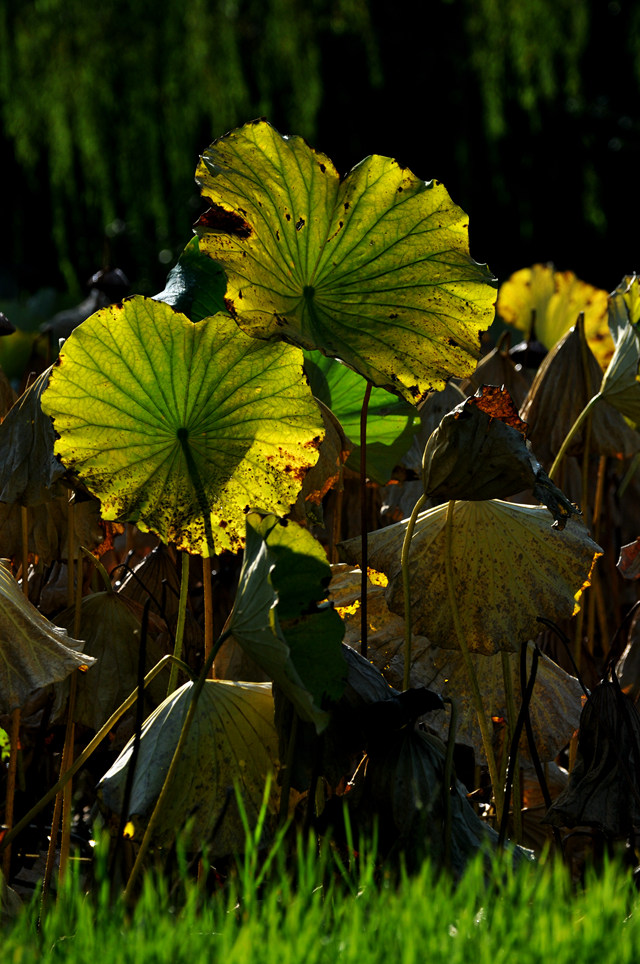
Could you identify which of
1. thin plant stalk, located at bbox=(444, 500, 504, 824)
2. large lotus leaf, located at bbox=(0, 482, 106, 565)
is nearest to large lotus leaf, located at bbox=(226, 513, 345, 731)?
thin plant stalk, located at bbox=(444, 500, 504, 824)

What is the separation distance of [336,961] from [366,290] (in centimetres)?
48

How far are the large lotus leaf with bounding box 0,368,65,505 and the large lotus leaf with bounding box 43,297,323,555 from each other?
0.30 feet

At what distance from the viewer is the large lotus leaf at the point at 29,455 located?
2.84 ft

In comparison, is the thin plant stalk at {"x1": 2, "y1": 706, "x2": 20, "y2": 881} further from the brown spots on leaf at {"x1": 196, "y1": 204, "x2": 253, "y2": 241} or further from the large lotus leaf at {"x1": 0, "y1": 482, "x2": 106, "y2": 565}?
the brown spots on leaf at {"x1": 196, "y1": 204, "x2": 253, "y2": 241}

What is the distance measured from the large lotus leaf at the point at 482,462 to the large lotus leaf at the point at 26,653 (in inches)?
10.8

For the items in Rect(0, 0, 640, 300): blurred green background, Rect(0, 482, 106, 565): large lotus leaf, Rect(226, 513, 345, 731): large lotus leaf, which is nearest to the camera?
Rect(226, 513, 345, 731): large lotus leaf

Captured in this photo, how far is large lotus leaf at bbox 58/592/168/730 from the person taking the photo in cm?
95

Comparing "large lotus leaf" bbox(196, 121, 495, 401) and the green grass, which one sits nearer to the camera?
the green grass

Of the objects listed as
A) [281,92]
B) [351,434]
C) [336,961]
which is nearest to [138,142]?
[281,92]

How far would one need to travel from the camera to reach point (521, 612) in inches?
32.2

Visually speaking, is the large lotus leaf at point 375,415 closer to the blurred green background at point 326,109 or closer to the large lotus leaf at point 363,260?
the large lotus leaf at point 363,260

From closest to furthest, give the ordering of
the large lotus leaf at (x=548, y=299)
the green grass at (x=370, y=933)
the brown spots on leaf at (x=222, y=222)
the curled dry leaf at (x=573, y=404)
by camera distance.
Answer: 1. the green grass at (x=370, y=933)
2. the brown spots on leaf at (x=222, y=222)
3. the curled dry leaf at (x=573, y=404)
4. the large lotus leaf at (x=548, y=299)

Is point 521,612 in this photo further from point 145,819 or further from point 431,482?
point 145,819

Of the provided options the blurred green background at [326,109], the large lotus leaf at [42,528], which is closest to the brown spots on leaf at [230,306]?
the large lotus leaf at [42,528]
